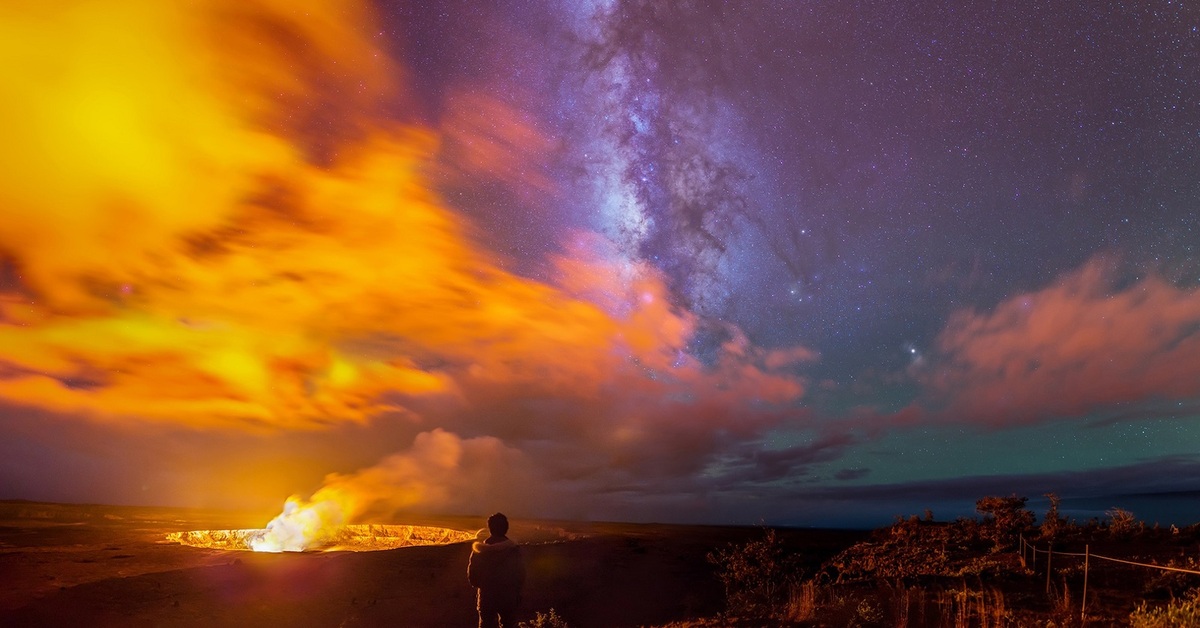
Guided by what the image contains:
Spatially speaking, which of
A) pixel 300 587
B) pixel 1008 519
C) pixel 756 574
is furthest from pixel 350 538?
pixel 1008 519

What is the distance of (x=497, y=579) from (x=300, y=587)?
60.4ft

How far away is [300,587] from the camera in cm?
2412

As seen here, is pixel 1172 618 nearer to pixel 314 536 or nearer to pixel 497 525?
pixel 497 525

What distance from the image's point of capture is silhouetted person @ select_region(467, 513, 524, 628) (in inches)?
404

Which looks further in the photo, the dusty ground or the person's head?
the dusty ground

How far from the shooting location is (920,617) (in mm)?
13516

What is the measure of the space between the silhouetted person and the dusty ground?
1210 centimetres

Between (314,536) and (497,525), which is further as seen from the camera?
(314,536)

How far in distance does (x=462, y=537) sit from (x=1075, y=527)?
35.3 meters

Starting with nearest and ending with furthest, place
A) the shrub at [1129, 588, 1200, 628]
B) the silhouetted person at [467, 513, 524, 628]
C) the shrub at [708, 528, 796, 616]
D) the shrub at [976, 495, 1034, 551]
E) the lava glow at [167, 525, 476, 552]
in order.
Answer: the shrub at [1129, 588, 1200, 628] < the silhouetted person at [467, 513, 524, 628] < the shrub at [708, 528, 796, 616] < the shrub at [976, 495, 1034, 551] < the lava glow at [167, 525, 476, 552]

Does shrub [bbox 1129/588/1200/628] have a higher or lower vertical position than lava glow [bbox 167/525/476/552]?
higher

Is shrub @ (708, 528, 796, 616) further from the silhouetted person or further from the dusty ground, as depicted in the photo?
the silhouetted person

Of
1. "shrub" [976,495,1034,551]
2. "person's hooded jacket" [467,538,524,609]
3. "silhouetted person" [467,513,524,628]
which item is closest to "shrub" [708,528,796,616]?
"shrub" [976,495,1034,551]

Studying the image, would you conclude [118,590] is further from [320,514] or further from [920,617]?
[920,617]
